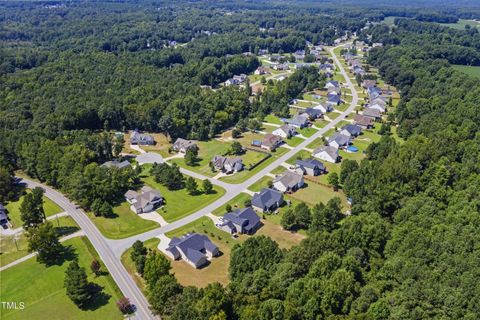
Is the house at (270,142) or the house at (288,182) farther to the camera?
the house at (270,142)

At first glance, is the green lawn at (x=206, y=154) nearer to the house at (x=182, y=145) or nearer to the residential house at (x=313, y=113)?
the house at (x=182, y=145)

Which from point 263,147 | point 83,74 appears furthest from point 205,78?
point 263,147

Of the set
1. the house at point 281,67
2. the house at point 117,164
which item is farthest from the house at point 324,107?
the house at point 117,164

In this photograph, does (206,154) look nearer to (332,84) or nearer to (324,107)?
(324,107)

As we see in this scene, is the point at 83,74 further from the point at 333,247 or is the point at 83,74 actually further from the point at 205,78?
the point at 333,247

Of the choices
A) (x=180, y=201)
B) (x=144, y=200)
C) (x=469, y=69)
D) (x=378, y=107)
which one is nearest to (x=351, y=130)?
(x=378, y=107)

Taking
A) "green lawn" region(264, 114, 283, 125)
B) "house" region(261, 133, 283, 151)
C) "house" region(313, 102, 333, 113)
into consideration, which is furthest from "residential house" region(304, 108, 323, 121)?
"house" region(261, 133, 283, 151)

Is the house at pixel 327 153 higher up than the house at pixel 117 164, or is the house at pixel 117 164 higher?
the house at pixel 117 164
